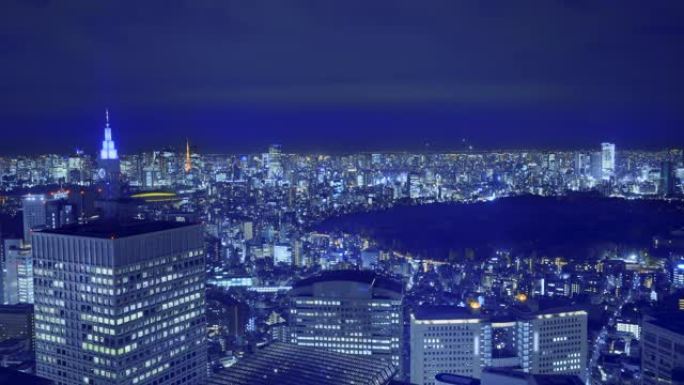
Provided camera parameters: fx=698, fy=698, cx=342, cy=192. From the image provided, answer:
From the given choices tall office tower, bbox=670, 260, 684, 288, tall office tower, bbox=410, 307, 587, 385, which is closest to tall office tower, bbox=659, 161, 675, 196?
tall office tower, bbox=670, 260, 684, 288

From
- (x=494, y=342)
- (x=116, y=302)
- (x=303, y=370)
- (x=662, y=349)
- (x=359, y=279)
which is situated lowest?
(x=494, y=342)

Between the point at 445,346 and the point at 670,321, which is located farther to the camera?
the point at 445,346

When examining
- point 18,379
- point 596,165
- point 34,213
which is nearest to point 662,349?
point 18,379

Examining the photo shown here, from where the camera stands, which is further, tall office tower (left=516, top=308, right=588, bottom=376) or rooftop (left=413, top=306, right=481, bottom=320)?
tall office tower (left=516, top=308, right=588, bottom=376)

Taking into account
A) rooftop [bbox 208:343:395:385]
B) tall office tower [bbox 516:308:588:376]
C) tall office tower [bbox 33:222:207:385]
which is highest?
tall office tower [bbox 33:222:207:385]

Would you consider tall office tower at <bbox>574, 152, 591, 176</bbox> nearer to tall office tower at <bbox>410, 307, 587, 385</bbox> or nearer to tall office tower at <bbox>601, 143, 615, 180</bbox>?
tall office tower at <bbox>601, 143, 615, 180</bbox>

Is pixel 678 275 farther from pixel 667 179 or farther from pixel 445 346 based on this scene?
pixel 445 346

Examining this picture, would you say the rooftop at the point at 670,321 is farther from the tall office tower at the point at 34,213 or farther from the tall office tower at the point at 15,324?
the tall office tower at the point at 34,213
